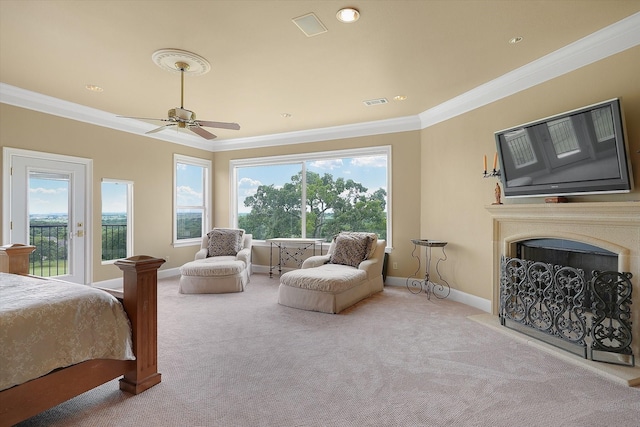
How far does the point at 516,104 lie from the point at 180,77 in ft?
Result: 12.4

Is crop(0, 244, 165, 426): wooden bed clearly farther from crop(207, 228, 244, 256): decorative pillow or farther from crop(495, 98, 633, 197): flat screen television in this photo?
crop(495, 98, 633, 197): flat screen television

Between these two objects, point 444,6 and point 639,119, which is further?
point 639,119

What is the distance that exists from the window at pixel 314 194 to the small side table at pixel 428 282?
2.42ft

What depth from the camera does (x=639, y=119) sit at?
2.64m

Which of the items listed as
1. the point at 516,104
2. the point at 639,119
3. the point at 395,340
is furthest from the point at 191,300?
the point at 639,119

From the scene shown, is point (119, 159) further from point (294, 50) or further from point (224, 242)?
point (294, 50)

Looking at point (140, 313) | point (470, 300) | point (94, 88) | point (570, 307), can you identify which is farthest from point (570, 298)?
point (94, 88)

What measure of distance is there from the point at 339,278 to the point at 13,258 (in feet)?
10.2

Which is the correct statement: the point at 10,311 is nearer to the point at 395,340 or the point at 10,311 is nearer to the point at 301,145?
the point at 395,340

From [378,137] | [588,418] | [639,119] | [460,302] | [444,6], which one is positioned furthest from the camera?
[378,137]

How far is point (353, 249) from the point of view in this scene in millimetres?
4859

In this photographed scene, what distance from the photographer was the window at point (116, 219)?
5.19 metres

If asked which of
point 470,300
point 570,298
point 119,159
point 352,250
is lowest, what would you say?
point 470,300

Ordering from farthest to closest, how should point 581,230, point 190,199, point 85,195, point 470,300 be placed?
point 190,199, point 85,195, point 470,300, point 581,230
